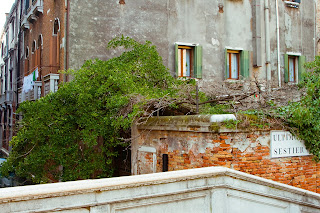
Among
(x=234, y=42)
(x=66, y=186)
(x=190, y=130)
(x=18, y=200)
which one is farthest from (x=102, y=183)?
(x=234, y=42)

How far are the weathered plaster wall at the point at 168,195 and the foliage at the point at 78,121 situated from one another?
392 cm

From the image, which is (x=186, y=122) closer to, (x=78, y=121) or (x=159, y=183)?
(x=78, y=121)

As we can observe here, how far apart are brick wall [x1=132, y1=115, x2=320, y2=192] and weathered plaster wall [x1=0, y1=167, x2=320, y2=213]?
186cm

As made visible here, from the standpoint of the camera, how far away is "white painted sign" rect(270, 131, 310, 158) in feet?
25.3

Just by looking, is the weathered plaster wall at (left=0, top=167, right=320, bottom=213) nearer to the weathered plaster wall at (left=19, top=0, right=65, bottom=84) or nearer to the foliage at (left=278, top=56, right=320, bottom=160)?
the foliage at (left=278, top=56, right=320, bottom=160)

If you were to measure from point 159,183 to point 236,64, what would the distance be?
11812 millimetres

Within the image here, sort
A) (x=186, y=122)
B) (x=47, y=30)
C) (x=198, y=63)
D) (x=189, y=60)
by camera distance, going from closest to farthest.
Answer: (x=186, y=122) < (x=198, y=63) < (x=189, y=60) < (x=47, y=30)

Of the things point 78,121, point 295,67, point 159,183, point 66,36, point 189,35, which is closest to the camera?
point 159,183

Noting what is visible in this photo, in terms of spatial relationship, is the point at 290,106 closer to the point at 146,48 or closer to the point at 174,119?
the point at 174,119

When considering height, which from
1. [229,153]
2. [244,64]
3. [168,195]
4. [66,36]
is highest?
[66,36]

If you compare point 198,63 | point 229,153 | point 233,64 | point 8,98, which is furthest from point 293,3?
point 8,98

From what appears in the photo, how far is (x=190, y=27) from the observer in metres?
14.4

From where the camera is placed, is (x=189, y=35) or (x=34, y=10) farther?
(x=34, y=10)

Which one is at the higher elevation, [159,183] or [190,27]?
[190,27]
